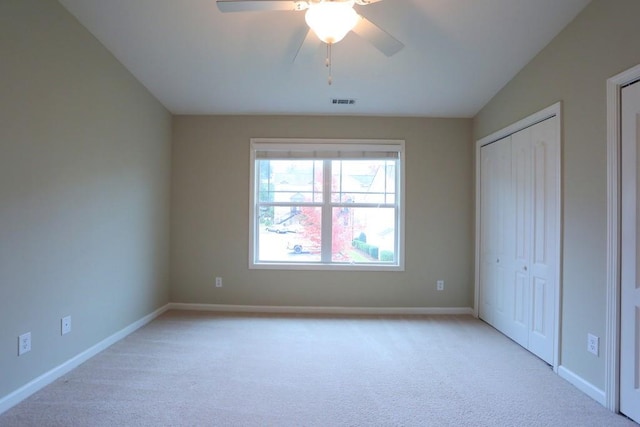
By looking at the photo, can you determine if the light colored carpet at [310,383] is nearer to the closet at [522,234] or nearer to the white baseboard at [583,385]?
the white baseboard at [583,385]

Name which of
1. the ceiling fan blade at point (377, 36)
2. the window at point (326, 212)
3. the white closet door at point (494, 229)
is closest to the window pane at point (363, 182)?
the window at point (326, 212)

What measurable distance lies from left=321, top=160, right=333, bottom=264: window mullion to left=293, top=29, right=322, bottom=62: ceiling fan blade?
1.35 metres

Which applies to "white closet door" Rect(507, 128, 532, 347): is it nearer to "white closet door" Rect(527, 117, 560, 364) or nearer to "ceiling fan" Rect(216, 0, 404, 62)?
"white closet door" Rect(527, 117, 560, 364)

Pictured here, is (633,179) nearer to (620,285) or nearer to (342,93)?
Result: (620,285)

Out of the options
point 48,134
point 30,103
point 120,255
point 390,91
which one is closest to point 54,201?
point 48,134

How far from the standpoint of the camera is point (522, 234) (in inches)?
115

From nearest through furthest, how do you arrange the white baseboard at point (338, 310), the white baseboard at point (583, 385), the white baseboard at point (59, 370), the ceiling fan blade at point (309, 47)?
the white baseboard at point (59, 370) → the white baseboard at point (583, 385) → the ceiling fan blade at point (309, 47) → the white baseboard at point (338, 310)

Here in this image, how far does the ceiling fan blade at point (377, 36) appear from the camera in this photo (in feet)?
5.87

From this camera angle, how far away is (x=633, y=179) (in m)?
1.87

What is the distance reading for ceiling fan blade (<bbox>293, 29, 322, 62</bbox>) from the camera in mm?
2490

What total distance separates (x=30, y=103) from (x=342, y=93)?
2605mm

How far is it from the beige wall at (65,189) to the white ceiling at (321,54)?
37 cm

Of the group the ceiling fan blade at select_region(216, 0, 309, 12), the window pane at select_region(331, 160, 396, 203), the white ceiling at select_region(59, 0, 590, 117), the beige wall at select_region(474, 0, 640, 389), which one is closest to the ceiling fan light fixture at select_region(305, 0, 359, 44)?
the ceiling fan blade at select_region(216, 0, 309, 12)

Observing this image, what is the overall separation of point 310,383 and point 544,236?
229cm
